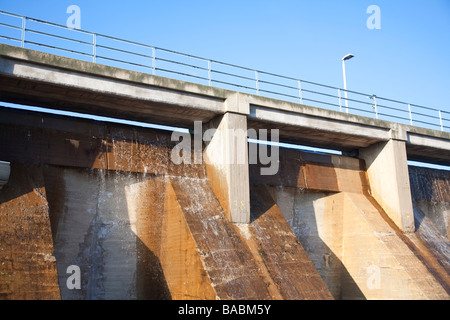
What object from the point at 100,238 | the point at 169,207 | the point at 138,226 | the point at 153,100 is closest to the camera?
the point at 100,238

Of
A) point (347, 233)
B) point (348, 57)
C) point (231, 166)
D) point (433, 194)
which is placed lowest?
point (347, 233)

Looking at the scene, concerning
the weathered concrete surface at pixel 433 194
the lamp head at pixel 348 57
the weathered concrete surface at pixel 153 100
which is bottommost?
the weathered concrete surface at pixel 433 194

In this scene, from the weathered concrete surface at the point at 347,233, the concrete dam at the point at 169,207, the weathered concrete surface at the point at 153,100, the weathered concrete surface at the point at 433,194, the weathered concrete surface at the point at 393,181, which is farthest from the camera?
the weathered concrete surface at the point at 433,194

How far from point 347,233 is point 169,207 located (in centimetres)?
670

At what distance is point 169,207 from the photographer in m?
13.4

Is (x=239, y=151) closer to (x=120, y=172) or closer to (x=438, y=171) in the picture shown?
(x=120, y=172)

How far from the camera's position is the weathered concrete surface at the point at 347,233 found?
606 inches

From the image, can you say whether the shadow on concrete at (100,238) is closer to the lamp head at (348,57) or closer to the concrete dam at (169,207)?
the concrete dam at (169,207)

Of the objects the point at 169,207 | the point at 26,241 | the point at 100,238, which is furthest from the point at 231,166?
the point at 26,241

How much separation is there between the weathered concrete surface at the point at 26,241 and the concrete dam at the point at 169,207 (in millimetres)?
26

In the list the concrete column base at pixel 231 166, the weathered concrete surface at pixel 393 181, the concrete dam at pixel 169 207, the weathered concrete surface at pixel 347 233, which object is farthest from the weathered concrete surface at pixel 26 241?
the weathered concrete surface at pixel 393 181

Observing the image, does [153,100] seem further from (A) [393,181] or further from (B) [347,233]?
(A) [393,181]

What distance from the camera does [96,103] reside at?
510 inches

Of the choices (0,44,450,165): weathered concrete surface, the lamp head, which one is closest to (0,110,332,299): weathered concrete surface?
(0,44,450,165): weathered concrete surface
